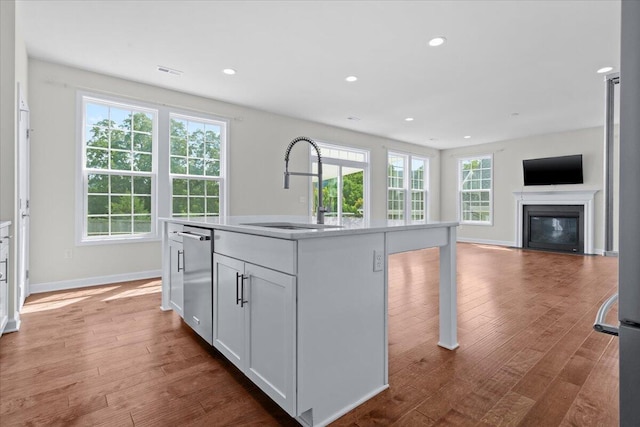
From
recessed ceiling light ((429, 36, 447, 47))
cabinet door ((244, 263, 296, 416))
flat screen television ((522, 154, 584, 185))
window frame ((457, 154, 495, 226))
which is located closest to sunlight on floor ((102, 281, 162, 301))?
cabinet door ((244, 263, 296, 416))

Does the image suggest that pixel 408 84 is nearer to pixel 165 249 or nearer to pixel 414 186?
pixel 165 249

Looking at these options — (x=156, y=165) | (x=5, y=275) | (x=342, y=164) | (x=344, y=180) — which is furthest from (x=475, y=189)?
(x=5, y=275)

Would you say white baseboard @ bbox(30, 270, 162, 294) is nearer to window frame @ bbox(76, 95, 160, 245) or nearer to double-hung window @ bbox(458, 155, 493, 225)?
window frame @ bbox(76, 95, 160, 245)

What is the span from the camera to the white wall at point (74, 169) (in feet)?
12.4

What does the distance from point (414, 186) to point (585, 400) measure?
7.58m

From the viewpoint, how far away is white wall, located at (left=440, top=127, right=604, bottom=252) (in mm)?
6875

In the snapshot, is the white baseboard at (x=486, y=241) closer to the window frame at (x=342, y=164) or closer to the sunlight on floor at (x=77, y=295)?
the window frame at (x=342, y=164)

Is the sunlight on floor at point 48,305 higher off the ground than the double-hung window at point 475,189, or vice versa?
the double-hung window at point 475,189

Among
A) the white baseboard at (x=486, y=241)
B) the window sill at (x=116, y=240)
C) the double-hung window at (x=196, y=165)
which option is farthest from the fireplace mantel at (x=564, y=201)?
the window sill at (x=116, y=240)

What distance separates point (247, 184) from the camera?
18.1 feet

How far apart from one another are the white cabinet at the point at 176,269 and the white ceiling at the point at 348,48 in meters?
1.91

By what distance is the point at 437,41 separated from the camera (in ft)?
11.0

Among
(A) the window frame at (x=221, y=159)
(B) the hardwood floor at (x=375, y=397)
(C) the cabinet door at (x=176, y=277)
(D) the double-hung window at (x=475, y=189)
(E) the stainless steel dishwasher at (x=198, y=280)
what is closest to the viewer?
(B) the hardwood floor at (x=375, y=397)

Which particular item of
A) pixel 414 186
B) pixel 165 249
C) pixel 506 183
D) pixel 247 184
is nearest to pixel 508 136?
pixel 506 183
